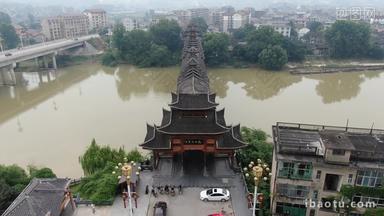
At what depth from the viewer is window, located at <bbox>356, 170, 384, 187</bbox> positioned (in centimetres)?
1438

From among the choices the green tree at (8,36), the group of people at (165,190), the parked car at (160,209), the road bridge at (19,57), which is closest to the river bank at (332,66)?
the group of people at (165,190)

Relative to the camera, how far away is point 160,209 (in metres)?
16.8

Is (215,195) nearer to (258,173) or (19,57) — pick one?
(258,173)

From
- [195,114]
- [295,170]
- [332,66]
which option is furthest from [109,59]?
[295,170]

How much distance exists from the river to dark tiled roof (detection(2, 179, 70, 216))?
8.85 metres

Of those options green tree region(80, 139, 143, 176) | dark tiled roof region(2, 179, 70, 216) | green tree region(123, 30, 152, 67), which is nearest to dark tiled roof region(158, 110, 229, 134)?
green tree region(80, 139, 143, 176)

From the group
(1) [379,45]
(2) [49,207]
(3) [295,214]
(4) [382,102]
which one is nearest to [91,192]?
(2) [49,207]

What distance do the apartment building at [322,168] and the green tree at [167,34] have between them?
57027 mm

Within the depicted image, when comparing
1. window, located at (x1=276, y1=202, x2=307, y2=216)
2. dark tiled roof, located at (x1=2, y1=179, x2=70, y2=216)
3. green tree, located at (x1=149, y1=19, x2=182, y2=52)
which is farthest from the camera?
green tree, located at (x1=149, y1=19, x2=182, y2=52)

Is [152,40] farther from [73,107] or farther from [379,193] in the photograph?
[379,193]

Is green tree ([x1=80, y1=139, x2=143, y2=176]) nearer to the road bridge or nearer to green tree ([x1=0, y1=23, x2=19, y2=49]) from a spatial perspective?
the road bridge

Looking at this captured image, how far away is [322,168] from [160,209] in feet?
27.9

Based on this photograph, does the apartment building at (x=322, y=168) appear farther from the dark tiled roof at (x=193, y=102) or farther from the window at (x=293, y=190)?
the dark tiled roof at (x=193, y=102)

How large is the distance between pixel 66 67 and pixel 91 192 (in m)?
55.9
